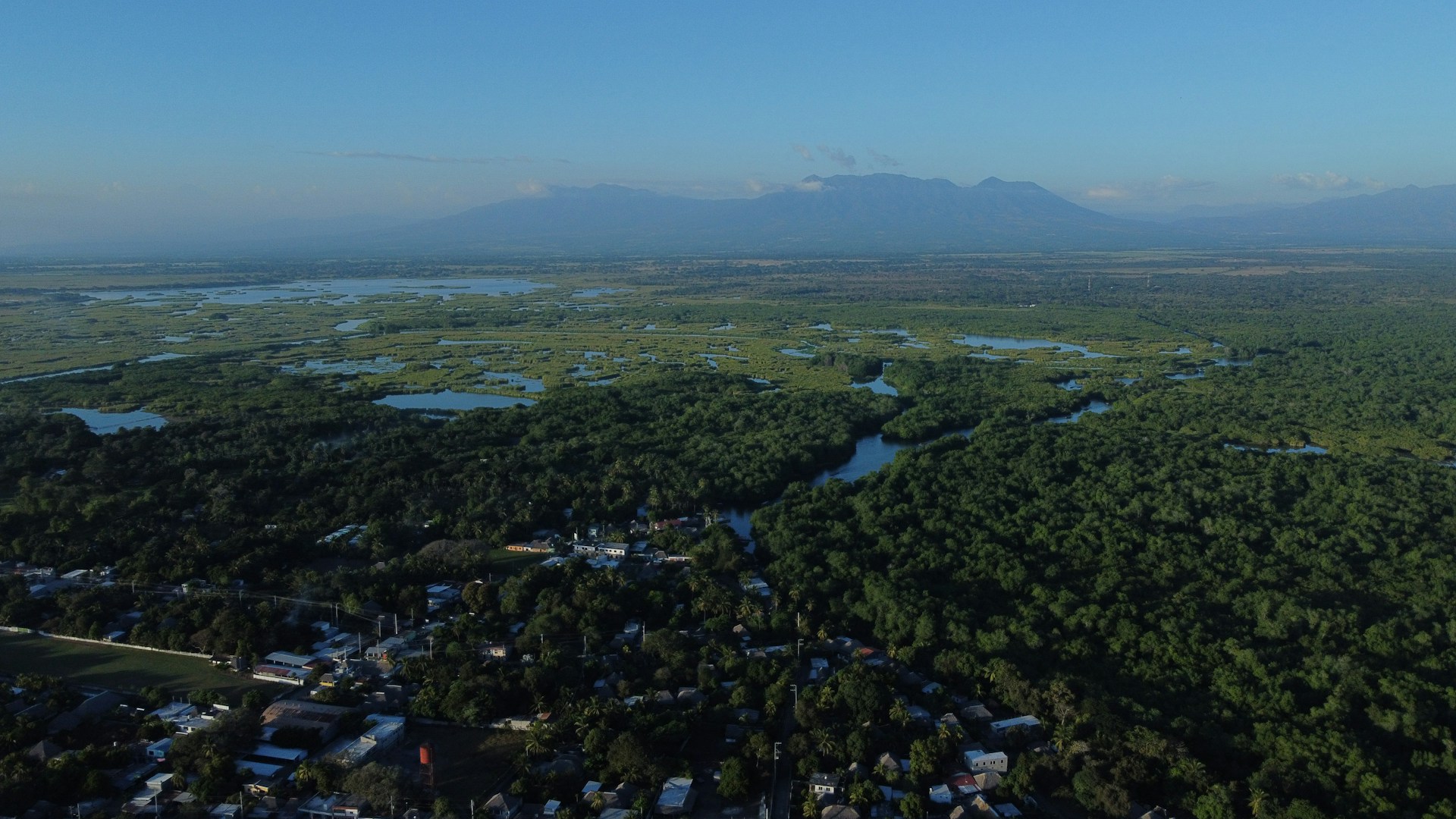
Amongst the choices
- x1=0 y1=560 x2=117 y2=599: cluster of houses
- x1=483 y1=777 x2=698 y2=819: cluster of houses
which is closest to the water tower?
x1=483 y1=777 x2=698 y2=819: cluster of houses

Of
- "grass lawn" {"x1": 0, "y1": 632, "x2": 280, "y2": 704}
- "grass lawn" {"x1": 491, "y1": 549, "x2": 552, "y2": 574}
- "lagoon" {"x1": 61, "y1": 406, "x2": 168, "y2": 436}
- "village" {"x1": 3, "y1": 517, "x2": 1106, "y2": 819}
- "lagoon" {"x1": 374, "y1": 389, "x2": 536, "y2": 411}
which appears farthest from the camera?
"lagoon" {"x1": 374, "y1": 389, "x2": 536, "y2": 411}

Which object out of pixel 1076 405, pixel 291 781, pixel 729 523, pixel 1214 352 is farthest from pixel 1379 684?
pixel 1214 352

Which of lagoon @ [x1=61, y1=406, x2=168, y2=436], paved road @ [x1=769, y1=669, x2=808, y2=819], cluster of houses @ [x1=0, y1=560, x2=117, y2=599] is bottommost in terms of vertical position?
paved road @ [x1=769, y1=669, x2=808, y2=819]

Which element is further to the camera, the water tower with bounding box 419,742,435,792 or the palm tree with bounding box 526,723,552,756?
the palm tree with bounding box 526,723,552,756

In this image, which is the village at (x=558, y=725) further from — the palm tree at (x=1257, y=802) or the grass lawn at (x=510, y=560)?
the palm tree at (x=1257, y=802)

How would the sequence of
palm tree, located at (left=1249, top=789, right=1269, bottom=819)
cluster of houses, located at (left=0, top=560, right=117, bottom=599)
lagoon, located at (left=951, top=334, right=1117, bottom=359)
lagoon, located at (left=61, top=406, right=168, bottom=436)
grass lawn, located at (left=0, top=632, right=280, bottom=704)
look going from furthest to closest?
lagoon, located at (left=951, top=334, right=1117, bottom=359)
lagoon, located at (left=61, top=406, right=168, bottom=436)
cluster of houses, located at (left=0, top=560, right=117, bottom=599)
grass lawn, located at (left=0, top=632, right=280, bottom=704)
palm tree, located at (left=1249, top=789, right=1269, bottom=819)

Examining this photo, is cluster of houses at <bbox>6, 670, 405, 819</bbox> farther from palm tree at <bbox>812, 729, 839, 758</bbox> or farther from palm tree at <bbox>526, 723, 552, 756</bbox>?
palm tree at <bbox>812, 729, 839, 758</bbox>

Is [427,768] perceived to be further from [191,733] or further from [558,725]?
[191,733]

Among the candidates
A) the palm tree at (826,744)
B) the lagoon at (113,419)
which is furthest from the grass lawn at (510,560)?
the lagoon at (113,419)
